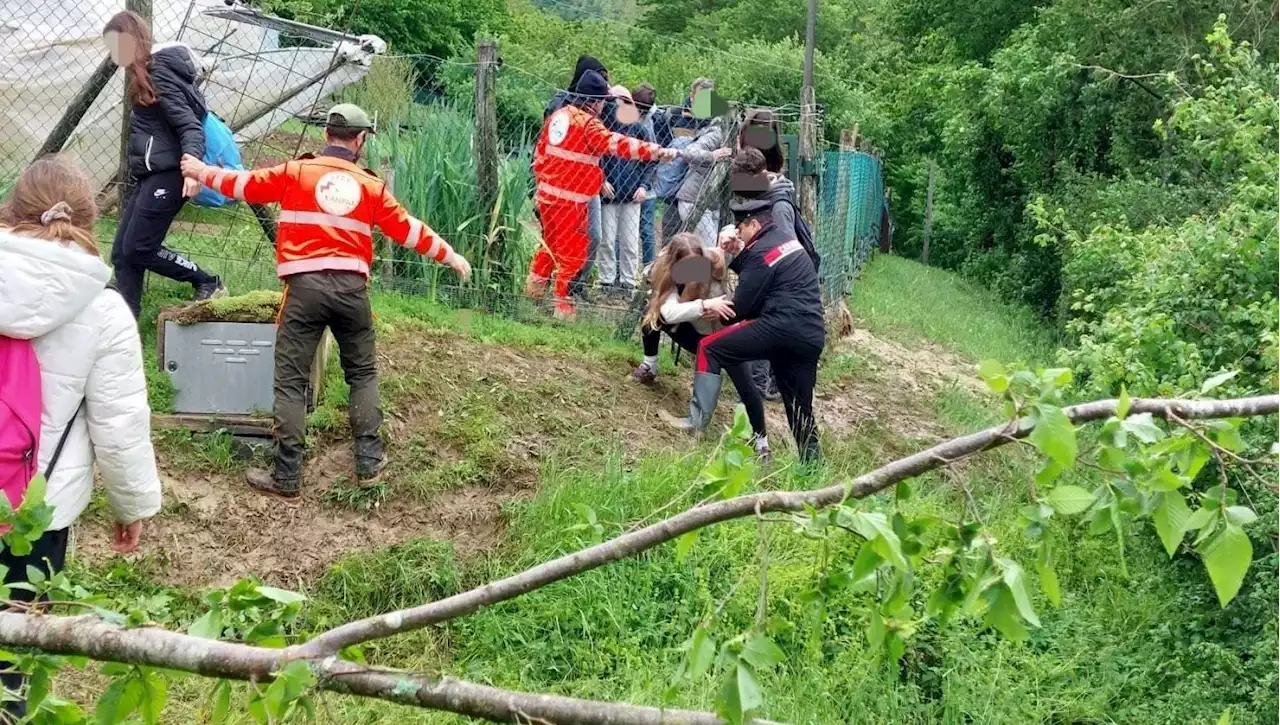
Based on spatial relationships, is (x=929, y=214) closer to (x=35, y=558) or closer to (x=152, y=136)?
(x=152, y=136)

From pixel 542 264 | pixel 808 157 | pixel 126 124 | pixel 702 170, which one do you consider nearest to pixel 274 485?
pixel 126 124

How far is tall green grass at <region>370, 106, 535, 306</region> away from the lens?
7477mm

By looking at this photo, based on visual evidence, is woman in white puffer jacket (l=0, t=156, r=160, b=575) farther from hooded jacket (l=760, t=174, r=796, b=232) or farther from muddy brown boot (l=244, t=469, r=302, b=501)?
hooded jacket (l=760, t=174, r=796, b=232)

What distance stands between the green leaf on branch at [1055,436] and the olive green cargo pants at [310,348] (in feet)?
12.9

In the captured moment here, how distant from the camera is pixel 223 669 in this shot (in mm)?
1636

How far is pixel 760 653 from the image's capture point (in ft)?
4.99

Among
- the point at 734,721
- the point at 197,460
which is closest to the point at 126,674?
the point at 734,721

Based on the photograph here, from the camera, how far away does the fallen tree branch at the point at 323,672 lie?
1.56 meters

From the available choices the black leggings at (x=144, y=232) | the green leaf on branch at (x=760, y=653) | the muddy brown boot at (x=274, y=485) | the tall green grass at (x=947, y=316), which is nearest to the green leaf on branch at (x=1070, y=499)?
the green leaf on branch at (x=760, y=653)

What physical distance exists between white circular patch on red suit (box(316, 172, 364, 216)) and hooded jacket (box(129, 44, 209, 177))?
3.06 ft

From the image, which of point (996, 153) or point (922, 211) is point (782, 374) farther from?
point (922, 211)

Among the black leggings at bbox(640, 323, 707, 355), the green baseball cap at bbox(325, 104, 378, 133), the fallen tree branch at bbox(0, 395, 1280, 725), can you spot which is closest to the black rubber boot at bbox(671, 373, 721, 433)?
the black leggings at bbox(640, 323, 707, 355)

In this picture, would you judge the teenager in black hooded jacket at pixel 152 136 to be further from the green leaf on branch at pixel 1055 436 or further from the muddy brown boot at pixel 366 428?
the green leaf on branch at pixel 1055 436

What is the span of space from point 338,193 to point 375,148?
9.65 ft
